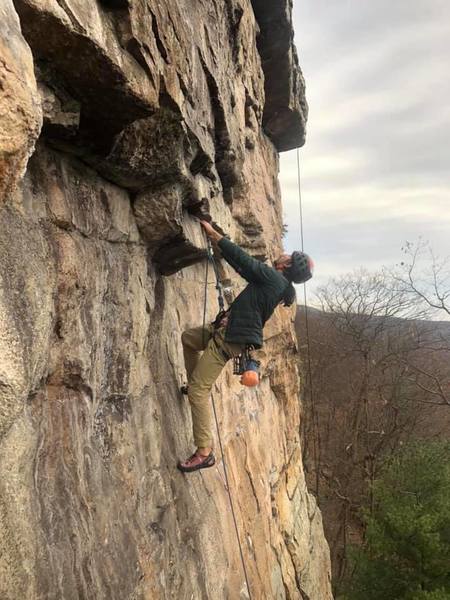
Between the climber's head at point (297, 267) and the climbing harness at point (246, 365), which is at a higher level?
the climber's head at point (297, 267)

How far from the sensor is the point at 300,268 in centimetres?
420

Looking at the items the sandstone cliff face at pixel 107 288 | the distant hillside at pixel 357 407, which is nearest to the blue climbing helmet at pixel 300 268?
the sandstone cliff face at pixel 107 288

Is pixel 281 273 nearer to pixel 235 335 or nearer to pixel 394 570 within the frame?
pixel 235 335

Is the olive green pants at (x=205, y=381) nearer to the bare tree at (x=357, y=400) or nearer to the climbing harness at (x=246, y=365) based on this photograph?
the climbing harness at (x=246, y=365)

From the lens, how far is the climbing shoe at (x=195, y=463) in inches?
154

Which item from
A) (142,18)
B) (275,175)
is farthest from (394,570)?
(142,18)

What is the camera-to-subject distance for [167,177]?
3.50 m

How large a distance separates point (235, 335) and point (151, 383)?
84 cm

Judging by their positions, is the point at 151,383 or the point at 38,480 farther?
the point at 151,383

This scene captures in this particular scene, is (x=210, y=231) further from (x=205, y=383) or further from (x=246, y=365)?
(x=205, y=383)

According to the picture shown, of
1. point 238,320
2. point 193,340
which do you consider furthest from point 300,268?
point 193,340

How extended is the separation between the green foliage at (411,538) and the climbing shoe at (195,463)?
7968 millimetres

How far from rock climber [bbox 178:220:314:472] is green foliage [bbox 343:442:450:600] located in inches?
319

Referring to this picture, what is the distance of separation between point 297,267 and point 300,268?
0.03m
